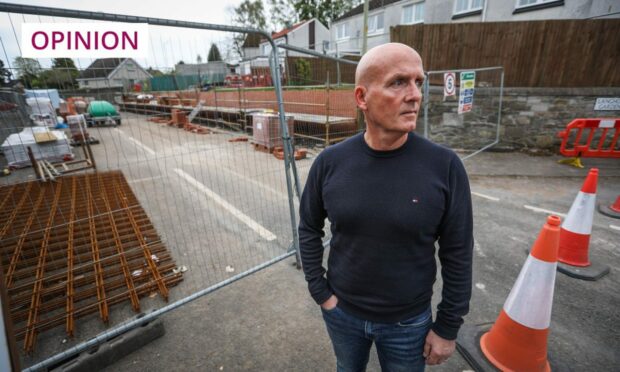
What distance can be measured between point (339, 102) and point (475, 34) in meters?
4.22

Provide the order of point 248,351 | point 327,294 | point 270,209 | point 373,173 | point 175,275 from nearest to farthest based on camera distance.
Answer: point 373,173, point 327,294, point 248,351, point 175,275, point 270,209

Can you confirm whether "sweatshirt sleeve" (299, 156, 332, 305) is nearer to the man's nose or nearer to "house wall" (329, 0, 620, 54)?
the man's nose

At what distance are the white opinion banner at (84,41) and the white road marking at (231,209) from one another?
9.22ft

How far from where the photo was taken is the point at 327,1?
139 feet

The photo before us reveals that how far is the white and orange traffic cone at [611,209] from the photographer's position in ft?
14.3

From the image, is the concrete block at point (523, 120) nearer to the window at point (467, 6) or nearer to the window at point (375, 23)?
the window at point (467, 6)

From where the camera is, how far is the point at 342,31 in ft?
93.0

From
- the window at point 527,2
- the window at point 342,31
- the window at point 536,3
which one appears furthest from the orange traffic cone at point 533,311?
the window at point 342,31

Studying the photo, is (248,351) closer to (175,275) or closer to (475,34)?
(175,275)

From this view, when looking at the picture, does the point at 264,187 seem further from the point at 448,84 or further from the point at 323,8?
the point at 323,8

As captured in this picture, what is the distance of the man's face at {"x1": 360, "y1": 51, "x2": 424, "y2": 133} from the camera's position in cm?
114

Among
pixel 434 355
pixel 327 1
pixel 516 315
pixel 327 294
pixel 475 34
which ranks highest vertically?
pixel 327 1

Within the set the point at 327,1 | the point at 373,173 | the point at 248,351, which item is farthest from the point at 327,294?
the point at 327,1

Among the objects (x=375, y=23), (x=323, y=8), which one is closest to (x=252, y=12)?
(x=323, y=8)
